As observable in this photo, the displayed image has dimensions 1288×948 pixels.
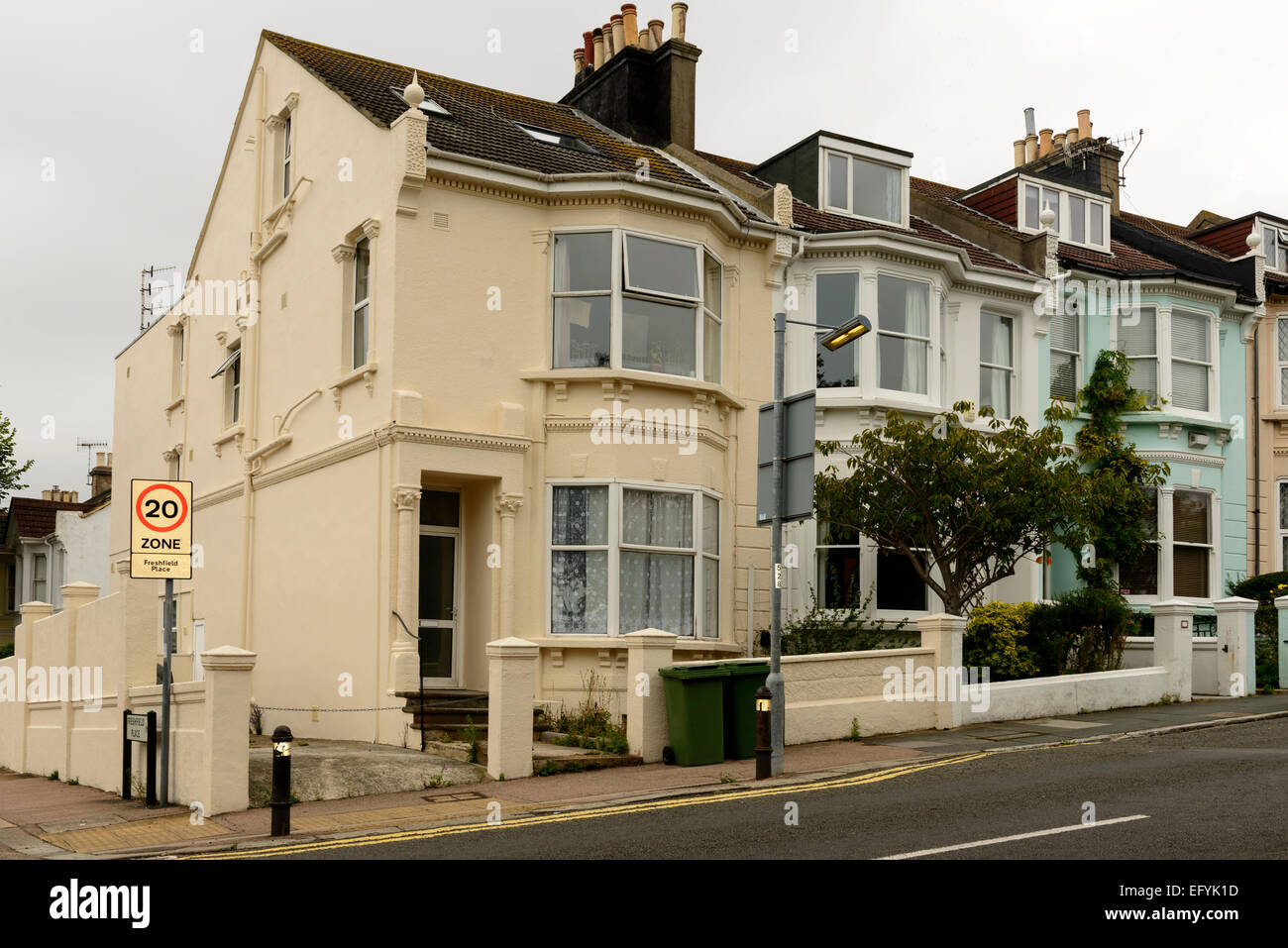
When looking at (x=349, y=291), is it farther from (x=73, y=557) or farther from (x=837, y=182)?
(x=73, y=557)

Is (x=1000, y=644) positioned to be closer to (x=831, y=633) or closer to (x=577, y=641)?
(x=831, y=633)

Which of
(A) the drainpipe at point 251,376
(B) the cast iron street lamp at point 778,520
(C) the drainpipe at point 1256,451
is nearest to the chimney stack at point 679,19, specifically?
(A) the drainpipe at point 251,376

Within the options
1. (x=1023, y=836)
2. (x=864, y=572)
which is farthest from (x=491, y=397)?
(x=1023, y=836)

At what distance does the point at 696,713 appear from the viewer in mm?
14828

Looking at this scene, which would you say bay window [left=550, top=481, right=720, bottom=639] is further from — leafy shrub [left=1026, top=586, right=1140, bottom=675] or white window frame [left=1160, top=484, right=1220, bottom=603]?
white window frame [left=1160, top=484, right=1220, bottom=603]

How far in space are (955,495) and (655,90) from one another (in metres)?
9.91

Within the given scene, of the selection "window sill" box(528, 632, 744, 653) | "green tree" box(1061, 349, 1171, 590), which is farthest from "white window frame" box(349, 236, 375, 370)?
"green tree" box(1061, 349, 1171, 590)

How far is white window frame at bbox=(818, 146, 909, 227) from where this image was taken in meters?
23.6

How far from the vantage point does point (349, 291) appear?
1919 cm

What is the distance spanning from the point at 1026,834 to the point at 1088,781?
109 inches

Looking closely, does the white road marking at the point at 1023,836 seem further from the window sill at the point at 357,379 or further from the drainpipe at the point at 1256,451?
the drainpipe at the point at 1256,451

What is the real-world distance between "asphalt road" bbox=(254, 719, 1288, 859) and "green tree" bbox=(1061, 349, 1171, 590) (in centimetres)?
827

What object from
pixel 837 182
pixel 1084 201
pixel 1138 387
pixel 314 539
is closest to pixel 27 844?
pixel 314 539
